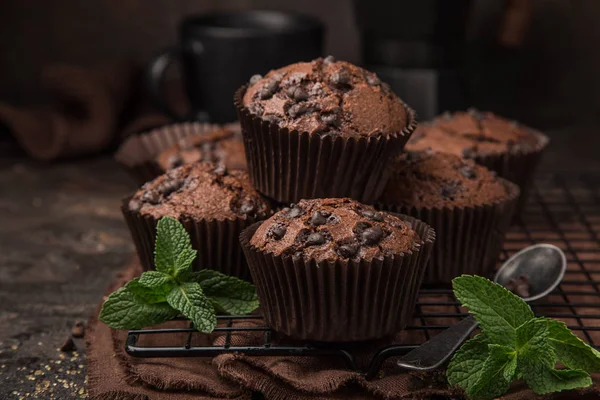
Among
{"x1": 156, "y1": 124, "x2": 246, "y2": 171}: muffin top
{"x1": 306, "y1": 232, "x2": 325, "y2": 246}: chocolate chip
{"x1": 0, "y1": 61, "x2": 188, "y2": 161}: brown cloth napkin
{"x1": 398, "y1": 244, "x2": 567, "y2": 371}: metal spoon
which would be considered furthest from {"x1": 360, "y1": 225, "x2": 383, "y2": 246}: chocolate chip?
{"x1": 0, "y1": 61, "x2": 188, "y2": 161}: brown cloth napkin

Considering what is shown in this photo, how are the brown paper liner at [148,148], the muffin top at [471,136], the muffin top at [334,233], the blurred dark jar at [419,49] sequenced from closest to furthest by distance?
the muffin top at [334,233], the muffin top at [471,136], the brown paper liner at [148,148], the blurred dark jar at [419,49]

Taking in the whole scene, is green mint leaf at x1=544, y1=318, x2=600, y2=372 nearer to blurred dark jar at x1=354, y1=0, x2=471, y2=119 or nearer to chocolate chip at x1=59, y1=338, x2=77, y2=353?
chocolate chip at x1=59, y1=338, x2=77, y2=353

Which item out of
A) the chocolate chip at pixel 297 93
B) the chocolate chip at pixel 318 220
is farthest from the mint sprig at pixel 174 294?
the chocolate chip at pixel 297 93

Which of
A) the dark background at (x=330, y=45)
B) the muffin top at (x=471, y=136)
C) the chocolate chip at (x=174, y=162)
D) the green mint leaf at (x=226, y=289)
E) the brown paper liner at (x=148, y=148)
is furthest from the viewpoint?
the dark background at (x=330, y=45)

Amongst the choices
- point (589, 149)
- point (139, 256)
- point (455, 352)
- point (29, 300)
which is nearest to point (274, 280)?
point (455, 352)

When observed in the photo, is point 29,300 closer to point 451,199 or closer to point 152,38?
point 451,199

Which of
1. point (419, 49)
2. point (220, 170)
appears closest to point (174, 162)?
point (220, 170)

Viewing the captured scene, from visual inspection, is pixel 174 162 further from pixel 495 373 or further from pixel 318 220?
pixel 495 373

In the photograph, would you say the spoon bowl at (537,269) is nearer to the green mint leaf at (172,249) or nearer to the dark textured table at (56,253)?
the green mint leaf at (172,249)
